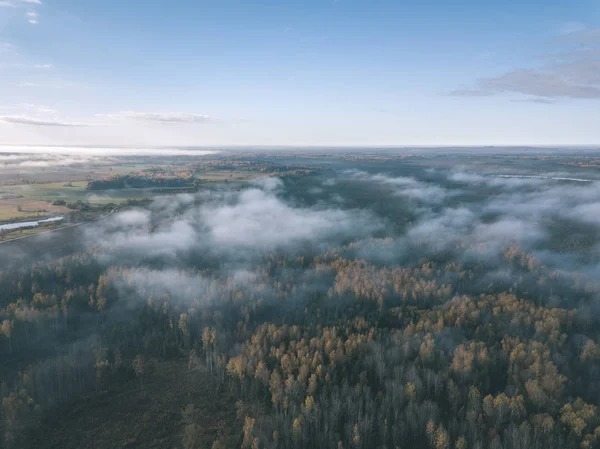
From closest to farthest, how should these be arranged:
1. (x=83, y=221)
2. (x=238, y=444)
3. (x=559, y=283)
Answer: (x=238, y=444)
(x=559, y=283)
(x=83, y=221)

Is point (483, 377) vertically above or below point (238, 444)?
above

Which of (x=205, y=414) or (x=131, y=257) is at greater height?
(x=131, y=257)

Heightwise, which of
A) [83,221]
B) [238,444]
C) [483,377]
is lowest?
[238,444]

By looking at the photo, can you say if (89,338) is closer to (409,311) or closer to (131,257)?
(131,257)

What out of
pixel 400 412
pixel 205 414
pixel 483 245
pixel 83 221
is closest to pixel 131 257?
pixel 83 221

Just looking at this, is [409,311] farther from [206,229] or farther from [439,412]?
[206,229]

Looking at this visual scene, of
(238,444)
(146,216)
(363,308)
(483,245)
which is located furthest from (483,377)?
(146,216)

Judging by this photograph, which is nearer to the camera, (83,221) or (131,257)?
(131,257)

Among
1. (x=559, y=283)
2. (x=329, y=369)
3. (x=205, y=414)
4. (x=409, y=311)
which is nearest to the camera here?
(x=205, y=414)

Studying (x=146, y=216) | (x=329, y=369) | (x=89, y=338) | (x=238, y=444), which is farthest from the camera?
(x=146, y=216)
